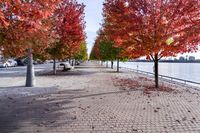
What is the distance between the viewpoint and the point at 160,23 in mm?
17234

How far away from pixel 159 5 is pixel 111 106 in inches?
300

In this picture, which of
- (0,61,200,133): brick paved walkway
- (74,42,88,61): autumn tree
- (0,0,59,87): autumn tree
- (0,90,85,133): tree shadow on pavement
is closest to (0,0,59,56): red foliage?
(0,0,59,87): autumn tree

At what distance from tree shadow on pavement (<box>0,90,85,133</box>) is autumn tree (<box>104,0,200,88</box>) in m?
5.51

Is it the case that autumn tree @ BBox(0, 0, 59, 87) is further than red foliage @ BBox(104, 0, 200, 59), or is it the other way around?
red foliage @ BBox(104, 0, 200, 59)

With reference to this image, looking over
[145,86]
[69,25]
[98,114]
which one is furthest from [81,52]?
[98,114]

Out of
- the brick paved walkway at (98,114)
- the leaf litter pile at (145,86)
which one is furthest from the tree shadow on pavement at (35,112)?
the leaf litter pile at (145,86)

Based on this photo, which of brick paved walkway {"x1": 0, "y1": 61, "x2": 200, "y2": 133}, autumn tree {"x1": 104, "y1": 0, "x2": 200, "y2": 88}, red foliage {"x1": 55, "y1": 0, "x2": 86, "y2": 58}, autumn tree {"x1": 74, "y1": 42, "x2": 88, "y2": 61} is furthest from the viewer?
autumn tree {"x1": 74, "y1": 42, "x2": 88, "y2": 61}

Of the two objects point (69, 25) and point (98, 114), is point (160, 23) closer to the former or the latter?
point (98, 114)

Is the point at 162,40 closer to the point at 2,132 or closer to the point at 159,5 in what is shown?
the point at 159,5

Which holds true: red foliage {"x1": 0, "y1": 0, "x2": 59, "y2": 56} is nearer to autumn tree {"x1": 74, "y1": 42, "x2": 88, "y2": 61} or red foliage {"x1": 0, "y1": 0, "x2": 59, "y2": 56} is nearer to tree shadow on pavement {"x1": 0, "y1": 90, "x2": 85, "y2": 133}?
tree shadow on pavement {"x1": 0, "y1": 90, "x2": 85, "y2": 133}

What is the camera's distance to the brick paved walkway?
27.6 feet

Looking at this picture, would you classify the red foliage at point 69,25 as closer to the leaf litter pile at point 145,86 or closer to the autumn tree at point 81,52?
the leaf litter pile at point 145,86

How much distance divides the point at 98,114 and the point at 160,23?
853 cm

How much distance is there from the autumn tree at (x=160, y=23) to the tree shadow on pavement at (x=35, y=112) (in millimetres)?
5515
